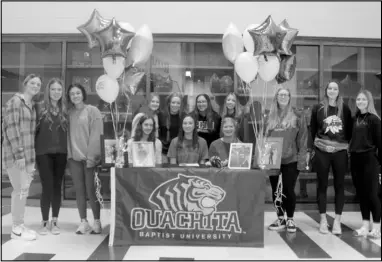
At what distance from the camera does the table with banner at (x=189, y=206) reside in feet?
8.80

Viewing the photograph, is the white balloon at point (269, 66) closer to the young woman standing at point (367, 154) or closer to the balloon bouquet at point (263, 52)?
the balloon bouquet at point (263, 52)

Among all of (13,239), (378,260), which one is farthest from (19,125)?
(378,260)

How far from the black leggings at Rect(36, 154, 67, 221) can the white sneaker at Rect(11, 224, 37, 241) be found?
0.69 ft

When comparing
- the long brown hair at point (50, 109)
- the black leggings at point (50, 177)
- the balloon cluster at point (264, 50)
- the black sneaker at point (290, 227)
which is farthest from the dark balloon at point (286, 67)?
the black leggings at point (50, 177)

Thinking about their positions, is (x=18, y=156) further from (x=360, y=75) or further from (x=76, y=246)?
(x=360, y=75)

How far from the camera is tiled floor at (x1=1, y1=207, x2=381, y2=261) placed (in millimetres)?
2502

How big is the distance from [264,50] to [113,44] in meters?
1.23

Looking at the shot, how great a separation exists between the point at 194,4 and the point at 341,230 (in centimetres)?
302

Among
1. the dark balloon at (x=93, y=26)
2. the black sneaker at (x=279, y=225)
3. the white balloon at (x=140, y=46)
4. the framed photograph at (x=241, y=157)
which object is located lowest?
the black sneaker at (x=279, y=225)

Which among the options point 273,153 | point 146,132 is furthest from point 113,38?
point 273,153

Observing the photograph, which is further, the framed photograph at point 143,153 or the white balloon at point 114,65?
the white balloon at point 114,65

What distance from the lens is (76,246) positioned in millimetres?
2730

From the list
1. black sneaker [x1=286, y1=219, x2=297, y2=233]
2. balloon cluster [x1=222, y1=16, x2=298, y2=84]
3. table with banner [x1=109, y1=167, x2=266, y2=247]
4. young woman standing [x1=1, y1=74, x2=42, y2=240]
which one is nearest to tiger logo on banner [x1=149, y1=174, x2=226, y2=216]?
table with banner [x1=109, y1=167, x2=266, y2=247]

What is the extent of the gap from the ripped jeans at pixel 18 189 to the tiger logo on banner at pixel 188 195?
3.73 feet
